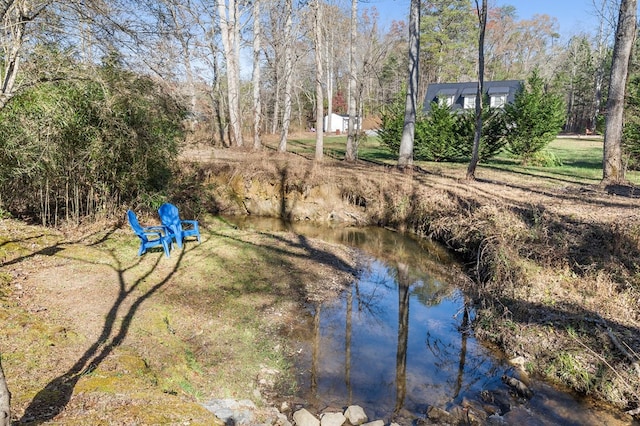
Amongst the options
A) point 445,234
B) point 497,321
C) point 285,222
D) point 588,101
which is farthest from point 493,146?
point 588,101

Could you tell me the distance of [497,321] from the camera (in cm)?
579

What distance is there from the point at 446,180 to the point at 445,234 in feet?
10.2

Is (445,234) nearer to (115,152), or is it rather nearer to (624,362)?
(624,362)

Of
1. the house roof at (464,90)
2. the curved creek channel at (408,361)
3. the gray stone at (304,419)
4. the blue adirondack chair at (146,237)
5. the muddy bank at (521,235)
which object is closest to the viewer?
the gray stone at (304,419)

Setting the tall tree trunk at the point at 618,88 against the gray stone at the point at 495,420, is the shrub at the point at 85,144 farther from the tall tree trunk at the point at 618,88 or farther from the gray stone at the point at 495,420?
the tall tree trunk at the point at 618,88

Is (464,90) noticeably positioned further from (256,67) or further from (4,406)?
(4,406)

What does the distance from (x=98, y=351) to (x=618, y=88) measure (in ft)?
39.7

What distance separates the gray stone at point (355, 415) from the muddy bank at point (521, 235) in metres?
2.40

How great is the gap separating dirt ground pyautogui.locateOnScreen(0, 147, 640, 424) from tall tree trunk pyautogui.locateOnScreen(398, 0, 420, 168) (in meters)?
4.54

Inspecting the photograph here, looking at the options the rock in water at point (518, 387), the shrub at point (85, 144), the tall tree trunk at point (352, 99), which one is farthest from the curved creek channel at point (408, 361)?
the tall tree trunk at point (352, 99)

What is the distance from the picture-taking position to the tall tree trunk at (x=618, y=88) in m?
9.68

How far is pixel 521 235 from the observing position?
7.58m

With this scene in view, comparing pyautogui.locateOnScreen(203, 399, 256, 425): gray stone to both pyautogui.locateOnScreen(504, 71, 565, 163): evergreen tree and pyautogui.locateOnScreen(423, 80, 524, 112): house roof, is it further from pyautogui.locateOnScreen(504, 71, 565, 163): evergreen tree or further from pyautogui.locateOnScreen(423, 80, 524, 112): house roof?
pyautogui.locateOnScreen(423, 80, 524, 112): house roof

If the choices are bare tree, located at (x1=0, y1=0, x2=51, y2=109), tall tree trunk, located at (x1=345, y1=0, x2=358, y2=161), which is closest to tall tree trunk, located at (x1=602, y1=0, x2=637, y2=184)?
tall tree trunk, located at (x1=345, y1=0, x2=358, y2=161)
